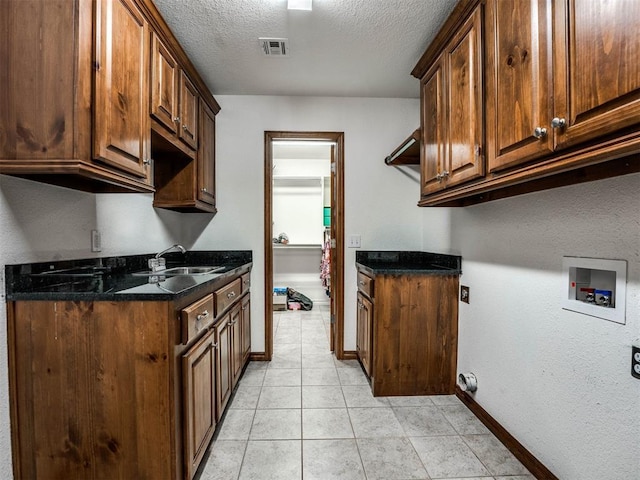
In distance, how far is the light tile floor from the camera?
4.75 ft

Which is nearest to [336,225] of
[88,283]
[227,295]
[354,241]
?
[354,241]

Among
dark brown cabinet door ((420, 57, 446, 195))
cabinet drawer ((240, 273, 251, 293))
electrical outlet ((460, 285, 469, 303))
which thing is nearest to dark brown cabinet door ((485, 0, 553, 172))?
dark brown cabinet door ((420, 57, 446, 195))

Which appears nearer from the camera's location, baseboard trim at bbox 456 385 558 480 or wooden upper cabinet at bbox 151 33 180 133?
baseboard trim at bbox 456 385 558 480

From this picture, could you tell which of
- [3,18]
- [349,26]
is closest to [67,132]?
[3,18]

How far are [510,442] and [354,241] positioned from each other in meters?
→ 1.70

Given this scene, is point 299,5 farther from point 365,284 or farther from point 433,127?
point 365,284

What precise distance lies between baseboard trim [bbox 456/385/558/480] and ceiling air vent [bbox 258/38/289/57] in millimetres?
2557

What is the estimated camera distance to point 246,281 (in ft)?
8.29

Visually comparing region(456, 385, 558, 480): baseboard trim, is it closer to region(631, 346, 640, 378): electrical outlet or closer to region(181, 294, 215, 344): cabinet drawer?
region(631, 346, 640, 378): electrical outlet

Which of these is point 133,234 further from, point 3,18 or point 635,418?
point 635,418

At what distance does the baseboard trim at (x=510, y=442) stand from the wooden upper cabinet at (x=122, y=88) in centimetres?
226

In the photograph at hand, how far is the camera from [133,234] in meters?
2.02

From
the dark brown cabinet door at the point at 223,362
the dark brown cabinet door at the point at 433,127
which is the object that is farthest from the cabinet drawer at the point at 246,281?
the dark brown cabinet door at the point at 433,127

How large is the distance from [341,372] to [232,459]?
1.16 m
